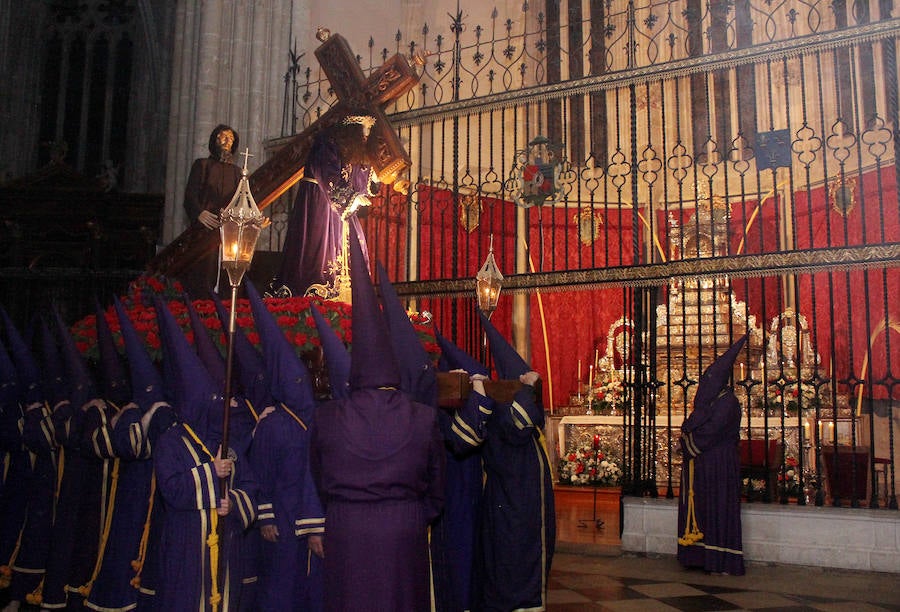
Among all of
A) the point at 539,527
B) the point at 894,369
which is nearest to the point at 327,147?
the point at 539,527

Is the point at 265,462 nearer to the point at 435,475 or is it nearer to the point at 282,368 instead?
the point at 282,368

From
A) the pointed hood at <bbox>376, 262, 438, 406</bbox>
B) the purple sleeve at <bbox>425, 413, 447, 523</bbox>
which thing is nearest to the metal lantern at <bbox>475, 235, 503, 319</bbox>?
the pointed hood at <bbox>376, 262, 438, 406</bbox>

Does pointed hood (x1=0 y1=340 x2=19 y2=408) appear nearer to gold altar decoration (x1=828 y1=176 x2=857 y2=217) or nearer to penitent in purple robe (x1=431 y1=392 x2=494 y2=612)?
penitent in purple robe (x1=431 y1=392 x2=494 y2=612)

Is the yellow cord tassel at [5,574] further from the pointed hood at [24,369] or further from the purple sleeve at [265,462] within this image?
the purple sleeve at [265,462]

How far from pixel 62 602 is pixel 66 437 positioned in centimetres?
100

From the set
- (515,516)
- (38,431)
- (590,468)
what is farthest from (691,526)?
(38,431)

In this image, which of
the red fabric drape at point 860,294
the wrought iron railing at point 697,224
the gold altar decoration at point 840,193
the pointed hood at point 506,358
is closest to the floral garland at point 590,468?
the wrought iron railing at point 697,224

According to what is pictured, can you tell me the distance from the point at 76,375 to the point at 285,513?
1.81 meters

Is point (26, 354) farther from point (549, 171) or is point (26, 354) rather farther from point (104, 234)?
point (549, 171)

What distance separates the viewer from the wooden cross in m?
7.14

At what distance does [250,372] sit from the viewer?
15.2 feet

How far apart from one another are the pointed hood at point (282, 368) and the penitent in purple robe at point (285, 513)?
10 cm

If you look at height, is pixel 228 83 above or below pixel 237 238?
above

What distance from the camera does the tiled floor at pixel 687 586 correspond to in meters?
5.27
